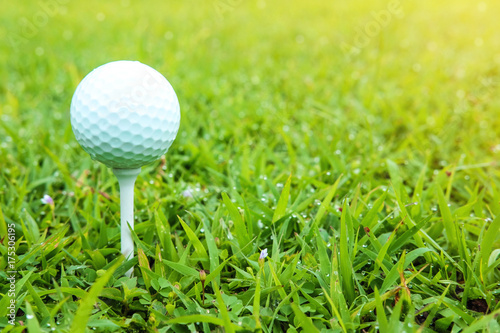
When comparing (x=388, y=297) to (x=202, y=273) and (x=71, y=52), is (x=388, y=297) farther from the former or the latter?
(x=71, y=52)

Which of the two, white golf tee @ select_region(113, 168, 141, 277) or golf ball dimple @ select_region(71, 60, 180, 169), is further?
white golf tee @ select_region(113, 168, 141, 277)

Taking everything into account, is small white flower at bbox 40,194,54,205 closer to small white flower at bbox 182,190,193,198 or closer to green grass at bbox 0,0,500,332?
green grass at bbox 0,0,500,332

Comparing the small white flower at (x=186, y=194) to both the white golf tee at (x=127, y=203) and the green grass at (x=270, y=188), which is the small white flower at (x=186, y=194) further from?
the white golf tee at (x=127, y=203)

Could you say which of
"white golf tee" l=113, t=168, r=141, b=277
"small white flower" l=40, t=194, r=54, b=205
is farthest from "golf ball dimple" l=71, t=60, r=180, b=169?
"small white flower" l=40, t=194, r=54, b=205

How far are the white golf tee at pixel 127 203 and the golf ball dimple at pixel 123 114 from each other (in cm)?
3

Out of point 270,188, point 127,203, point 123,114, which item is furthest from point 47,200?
Result: point 270,188

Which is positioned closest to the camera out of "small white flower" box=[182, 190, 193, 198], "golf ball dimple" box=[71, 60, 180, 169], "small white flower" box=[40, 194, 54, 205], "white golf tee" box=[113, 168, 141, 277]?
"golf ball dimple" box=[71, 60, 180, 169]

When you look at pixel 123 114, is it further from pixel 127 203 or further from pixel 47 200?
pixel 47 200

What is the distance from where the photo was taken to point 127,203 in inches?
55.5

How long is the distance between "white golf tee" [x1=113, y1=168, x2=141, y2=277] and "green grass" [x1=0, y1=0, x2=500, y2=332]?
0.13ft

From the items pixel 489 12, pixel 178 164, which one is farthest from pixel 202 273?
pixel 489 12

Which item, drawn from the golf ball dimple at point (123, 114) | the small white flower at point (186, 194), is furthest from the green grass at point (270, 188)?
the golf ball dimple at point (123, 114)

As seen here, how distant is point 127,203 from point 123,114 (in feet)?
1.04

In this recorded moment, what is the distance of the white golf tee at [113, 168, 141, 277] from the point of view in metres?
1.37
